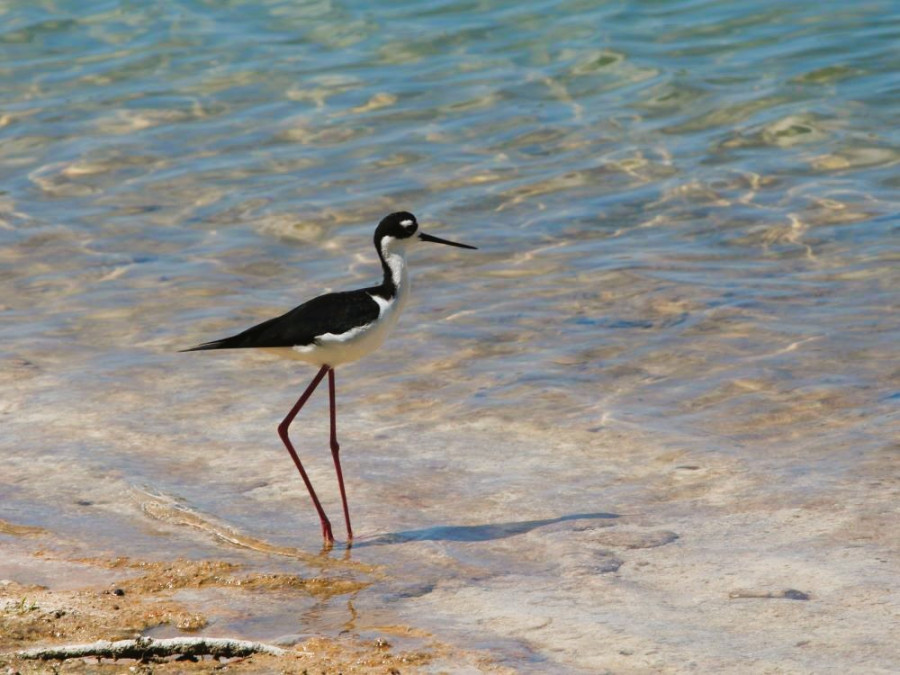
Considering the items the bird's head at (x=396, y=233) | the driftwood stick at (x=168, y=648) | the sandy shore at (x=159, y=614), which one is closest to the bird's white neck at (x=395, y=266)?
the bird's head at (x=396, y=233)

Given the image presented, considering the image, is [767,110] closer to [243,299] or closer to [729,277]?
[729,277]

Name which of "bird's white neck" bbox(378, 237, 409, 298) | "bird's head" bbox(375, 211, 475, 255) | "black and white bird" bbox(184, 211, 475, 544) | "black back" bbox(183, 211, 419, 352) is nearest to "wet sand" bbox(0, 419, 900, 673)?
"black and white bird" bbox(184, 211, 475, 544)

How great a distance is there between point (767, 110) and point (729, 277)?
3934 mm

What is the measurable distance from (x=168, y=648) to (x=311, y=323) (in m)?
1.80

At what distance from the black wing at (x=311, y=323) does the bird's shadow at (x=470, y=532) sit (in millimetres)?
882

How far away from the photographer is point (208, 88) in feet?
48.4

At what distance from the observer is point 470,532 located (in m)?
6.07

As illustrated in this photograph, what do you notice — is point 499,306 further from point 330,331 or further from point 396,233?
point 330,331

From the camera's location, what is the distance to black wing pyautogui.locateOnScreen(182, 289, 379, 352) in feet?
19.8

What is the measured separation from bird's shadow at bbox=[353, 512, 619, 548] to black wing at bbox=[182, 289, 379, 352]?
0.88 m

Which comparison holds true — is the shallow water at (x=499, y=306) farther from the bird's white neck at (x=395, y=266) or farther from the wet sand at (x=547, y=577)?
the bird's white neck at (x=395, y=266)

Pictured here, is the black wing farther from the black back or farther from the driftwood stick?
the driftwood stick

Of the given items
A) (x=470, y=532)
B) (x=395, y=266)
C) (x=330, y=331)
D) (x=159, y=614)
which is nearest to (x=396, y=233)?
(x=395, y=266)

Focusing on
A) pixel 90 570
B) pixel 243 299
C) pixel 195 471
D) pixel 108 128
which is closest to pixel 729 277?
pixel 243 299
